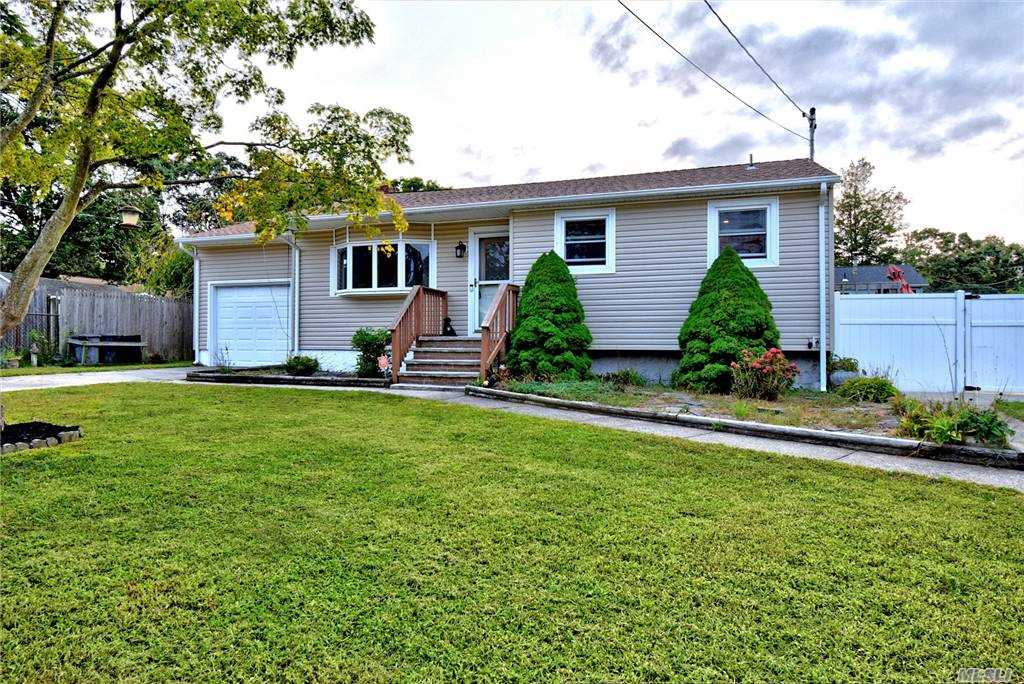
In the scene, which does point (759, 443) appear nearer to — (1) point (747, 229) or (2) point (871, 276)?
(1) point (747, 229)

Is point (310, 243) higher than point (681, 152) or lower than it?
lower

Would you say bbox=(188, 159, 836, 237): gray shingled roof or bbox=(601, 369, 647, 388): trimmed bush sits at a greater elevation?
bbox=(188, 159, 836, 237): gray shingled roof

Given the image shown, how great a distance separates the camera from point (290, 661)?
1738mm

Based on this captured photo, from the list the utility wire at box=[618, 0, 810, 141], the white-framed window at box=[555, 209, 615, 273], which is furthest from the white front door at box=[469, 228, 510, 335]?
the utility wire at box=[618, 0, 810, 141]

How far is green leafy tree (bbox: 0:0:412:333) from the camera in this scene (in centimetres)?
457

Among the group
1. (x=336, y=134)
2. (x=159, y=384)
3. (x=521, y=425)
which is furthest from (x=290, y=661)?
(x=159, y=384)

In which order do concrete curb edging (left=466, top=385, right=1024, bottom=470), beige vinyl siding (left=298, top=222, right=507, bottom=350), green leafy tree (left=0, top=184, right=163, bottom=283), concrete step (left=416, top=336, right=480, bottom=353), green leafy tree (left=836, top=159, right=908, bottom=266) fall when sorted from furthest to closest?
1. green leafy tree (left=836, top=159, right=908, bottom=266)
2. green leafy tree (left=0, top=184, right=163, bottom=283)
3. beige vinyl siding (left=298, top=222, right=507, bottom=350)
4. concrete step (left=416, top=336, right=480, bottom=353)
5. concrete curb edging (left=466, top=385, right=1024, bottom=470)

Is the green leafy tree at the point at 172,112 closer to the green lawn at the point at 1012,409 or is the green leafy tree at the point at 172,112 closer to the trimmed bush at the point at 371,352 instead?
the trimmed bush at the point at 371,352

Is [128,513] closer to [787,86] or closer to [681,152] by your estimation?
[787,86]

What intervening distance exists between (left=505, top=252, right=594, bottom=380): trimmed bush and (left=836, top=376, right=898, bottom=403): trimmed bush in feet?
11.9

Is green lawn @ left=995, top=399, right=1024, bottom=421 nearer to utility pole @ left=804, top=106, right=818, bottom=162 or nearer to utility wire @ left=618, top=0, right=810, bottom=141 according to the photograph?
utility wire @ left=618, top=0, right=810, bottom=141

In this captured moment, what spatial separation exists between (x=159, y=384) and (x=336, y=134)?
4.91 m

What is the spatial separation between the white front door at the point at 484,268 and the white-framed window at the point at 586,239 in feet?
4.14

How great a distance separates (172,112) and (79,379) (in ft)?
19.5
